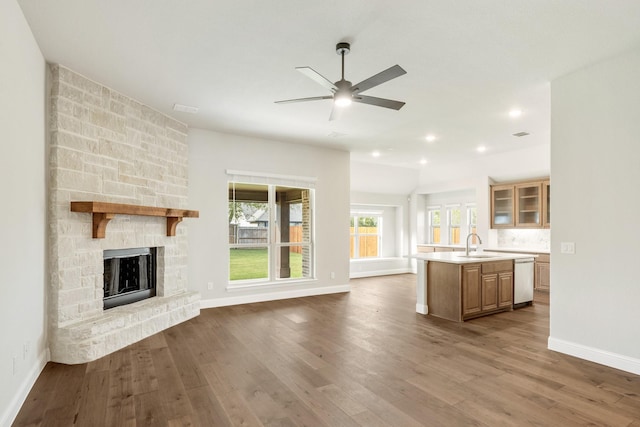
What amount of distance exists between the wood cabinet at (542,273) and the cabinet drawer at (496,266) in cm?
208

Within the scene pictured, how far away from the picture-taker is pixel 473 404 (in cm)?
261

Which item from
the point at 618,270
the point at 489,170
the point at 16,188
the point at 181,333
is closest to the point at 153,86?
the point at 16,188

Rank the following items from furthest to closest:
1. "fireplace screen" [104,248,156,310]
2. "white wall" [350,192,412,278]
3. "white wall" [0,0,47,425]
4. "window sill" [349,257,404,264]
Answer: "white wall" [350,192,412,278] < "window sill" [349,257,404,264] < "fireplace screen" [104,248,156,310] < "white wall" [0,0,47,425]

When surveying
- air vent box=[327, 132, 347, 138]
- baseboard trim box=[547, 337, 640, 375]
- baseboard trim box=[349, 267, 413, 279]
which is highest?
air vent box=[327, 132, 347, 138]

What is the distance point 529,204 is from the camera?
7578 mm

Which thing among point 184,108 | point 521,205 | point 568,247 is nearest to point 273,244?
point 184,108

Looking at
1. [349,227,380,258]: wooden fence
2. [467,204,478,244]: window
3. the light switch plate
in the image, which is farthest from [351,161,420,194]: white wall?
the light switch plate

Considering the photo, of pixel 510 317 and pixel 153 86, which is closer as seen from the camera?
pixel 153 86

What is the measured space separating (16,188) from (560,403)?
4358mm

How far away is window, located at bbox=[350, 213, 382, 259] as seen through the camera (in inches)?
380

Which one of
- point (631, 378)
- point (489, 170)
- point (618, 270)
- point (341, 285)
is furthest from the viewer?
point (489, 170)

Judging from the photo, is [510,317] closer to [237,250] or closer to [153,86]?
[237,250]

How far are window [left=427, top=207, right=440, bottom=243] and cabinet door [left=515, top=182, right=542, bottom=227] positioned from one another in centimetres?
248

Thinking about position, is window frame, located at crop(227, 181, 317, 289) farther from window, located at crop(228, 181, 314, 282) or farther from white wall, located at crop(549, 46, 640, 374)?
white wall, located at crop(549, 46, 640, 374)
